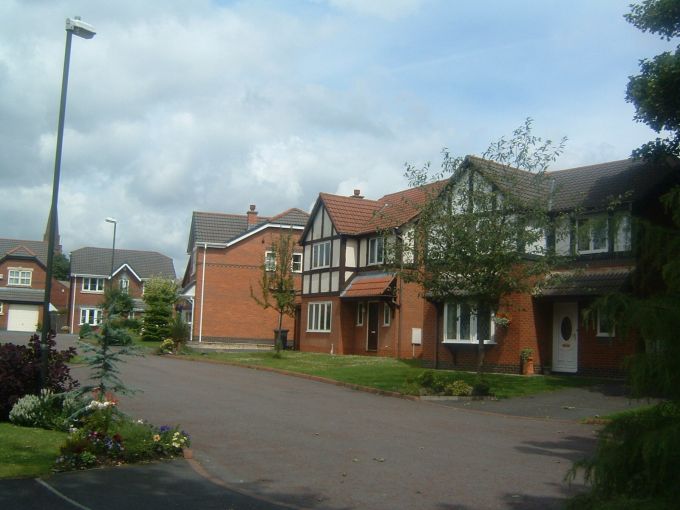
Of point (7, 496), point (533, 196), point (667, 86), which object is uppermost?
point (667, 86)

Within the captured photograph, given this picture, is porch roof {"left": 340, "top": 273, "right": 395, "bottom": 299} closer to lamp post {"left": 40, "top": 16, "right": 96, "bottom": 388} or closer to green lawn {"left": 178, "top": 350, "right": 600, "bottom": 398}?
green lawn {"left": 178, "top": 350, "right": 600, "bottom": 398}

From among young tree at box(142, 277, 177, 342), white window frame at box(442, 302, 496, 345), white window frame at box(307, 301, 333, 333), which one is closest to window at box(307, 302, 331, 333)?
white window frame at box(307, 301, 333, 333)

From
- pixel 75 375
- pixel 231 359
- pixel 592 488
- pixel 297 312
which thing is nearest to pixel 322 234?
pixel 297 312

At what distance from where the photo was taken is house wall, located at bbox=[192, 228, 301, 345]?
1921 inches

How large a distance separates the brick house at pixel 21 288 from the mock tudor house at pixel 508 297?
40.1m

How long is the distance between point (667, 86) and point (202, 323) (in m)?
35.7

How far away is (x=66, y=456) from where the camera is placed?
10.1 meters

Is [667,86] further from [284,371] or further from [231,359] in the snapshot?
[231,359]

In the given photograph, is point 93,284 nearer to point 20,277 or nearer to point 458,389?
point 20,277

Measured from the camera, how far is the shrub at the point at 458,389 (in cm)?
2014

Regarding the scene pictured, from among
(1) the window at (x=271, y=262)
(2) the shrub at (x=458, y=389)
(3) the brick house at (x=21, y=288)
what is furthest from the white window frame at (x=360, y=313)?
(3) the brick house at (x=21, y=288)

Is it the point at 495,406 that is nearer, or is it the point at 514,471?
the point at 514,471

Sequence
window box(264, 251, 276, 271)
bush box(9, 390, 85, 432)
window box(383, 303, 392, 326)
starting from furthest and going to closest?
window box(383, 303, 392, 326) < window box(264, 251, 276, 271) < bush box(9, 390, 85, 432)

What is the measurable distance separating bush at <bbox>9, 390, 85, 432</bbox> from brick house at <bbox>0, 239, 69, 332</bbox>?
5911 cm
